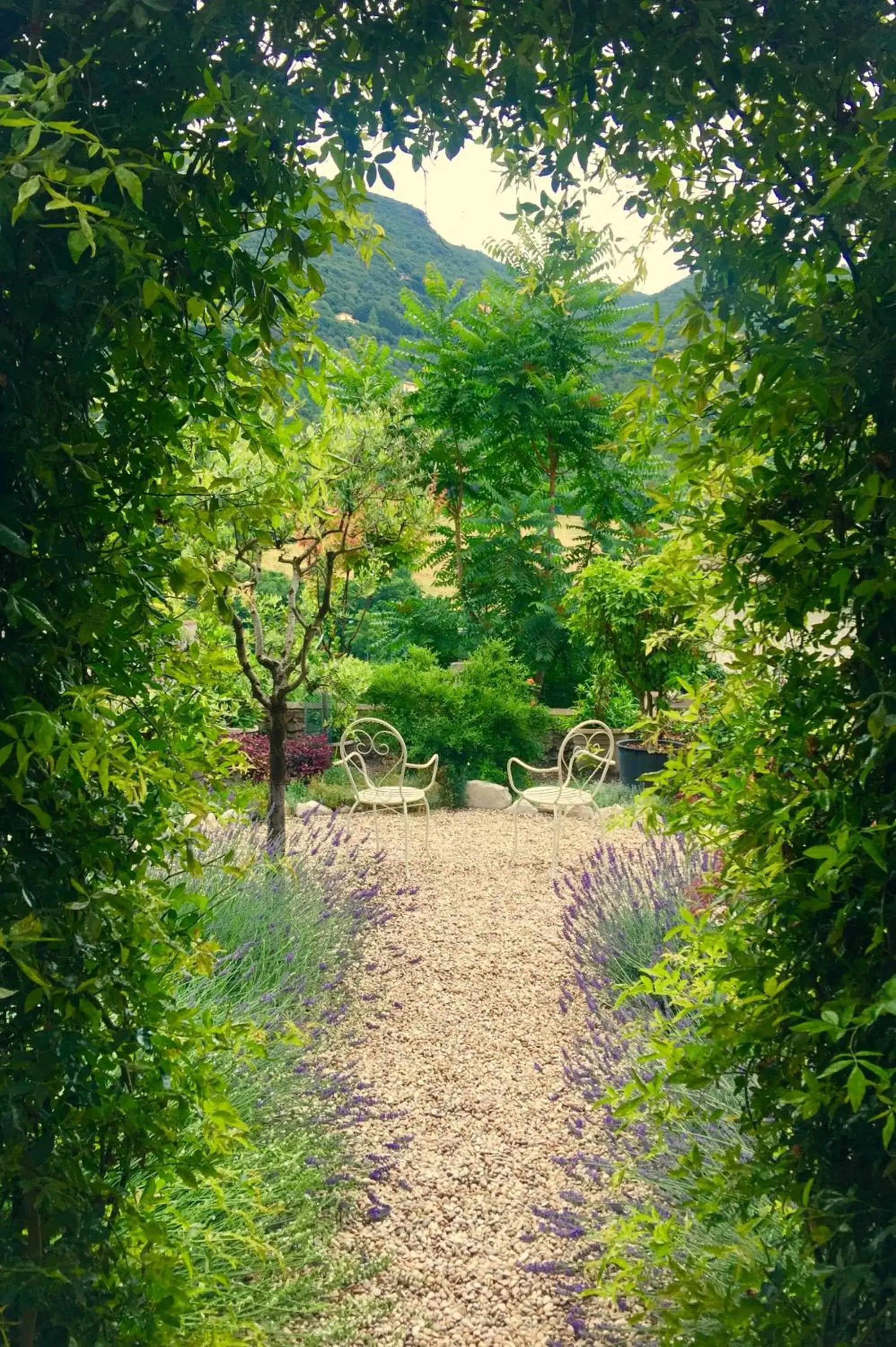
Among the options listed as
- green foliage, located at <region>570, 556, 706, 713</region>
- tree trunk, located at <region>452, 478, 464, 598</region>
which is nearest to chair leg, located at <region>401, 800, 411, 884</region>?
green foliage, located at <region>570, 556, 706, 713</region>

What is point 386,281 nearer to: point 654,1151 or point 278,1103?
point 278,1103

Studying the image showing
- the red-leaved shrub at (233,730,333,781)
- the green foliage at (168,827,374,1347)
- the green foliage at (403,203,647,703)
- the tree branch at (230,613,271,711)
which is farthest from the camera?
the green foliage at (403,203,647,703)

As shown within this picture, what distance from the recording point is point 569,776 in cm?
622

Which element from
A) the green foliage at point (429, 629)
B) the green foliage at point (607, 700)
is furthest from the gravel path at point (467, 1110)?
the green foliage at point (429, 629)

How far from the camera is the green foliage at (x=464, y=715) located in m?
8.37

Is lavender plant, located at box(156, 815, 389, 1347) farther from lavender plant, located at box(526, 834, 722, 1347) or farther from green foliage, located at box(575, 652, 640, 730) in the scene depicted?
green foliage, located at box(575, 652, 640, 730)

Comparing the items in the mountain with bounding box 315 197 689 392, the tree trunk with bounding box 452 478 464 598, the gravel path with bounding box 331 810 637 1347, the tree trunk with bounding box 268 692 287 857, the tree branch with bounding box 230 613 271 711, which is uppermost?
the mountain with bounding box 315 197 689 392

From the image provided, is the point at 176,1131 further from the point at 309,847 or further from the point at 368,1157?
the point at 309,847

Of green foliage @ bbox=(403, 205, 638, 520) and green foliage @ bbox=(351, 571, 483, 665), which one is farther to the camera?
green foliage @ bbox=(403, 205, 638, 520)

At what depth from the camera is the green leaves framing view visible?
1.36 metres

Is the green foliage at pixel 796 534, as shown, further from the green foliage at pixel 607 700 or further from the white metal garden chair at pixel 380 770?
the green foliage at pixel 607 700

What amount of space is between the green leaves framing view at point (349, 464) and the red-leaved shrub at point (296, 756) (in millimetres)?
6511

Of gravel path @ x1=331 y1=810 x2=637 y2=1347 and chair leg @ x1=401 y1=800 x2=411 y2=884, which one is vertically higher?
→ chair leg @ x1=401 y1=800 x2=411 y2=884

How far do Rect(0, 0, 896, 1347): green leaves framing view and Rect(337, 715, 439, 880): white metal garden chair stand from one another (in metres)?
4.40
